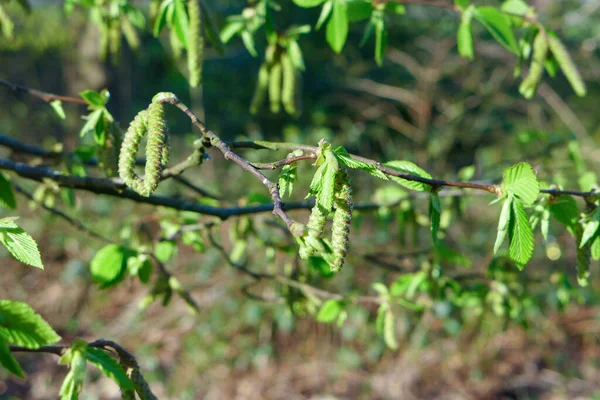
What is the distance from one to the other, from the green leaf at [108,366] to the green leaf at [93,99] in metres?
0.65

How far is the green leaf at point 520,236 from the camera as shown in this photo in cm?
113

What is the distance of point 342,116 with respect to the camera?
740 cm

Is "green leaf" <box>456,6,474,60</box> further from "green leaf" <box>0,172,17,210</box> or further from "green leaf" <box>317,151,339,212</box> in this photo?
"green leaf" <box>0,172,17,210</box>

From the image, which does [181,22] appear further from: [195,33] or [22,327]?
[22,327]

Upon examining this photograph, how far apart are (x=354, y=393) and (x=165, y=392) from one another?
4.71 ft

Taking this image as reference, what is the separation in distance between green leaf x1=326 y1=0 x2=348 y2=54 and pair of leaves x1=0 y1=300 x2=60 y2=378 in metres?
1.12

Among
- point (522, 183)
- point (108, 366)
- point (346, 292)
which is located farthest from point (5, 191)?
point (346, 292)

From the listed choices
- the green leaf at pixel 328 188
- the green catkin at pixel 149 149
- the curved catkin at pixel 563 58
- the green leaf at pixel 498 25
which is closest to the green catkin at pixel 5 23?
the green catkin at pixel 149 149

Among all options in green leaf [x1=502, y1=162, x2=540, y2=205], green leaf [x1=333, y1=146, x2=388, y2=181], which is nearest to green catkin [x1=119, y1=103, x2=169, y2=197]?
green leaf [x1=333, y1=146, x2=388, y2=181]

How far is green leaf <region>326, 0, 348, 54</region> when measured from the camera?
1619 mm

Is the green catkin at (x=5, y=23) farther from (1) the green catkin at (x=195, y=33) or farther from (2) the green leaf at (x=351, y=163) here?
(2) the green leaf at (x=351, y=163)

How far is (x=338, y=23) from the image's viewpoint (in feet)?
5.38

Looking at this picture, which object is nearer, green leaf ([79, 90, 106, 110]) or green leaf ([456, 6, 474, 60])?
green leaf ([79, 90, 106, 110])

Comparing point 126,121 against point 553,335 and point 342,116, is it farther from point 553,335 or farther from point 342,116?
point 553,335
